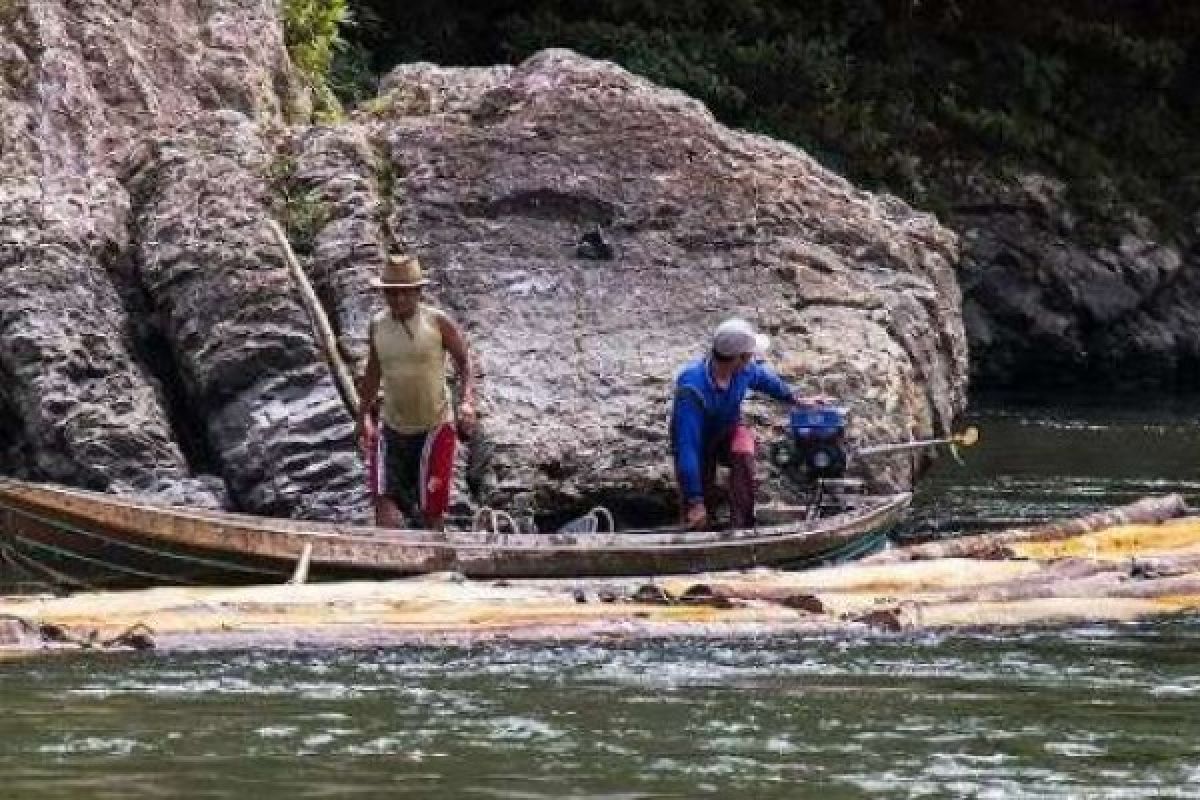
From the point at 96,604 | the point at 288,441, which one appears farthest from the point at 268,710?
the point at 288,441

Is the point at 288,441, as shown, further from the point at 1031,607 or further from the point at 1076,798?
the point at 1076,798

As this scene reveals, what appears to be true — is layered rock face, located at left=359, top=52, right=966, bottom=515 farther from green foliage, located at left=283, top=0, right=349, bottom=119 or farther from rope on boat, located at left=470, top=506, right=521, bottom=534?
green foliage, located at left=283, top=0, right=349, bottom=119

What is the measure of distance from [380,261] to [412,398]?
2592 mm

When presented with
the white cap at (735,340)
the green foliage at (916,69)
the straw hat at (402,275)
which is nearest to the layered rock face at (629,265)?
the white cap at (735,340)

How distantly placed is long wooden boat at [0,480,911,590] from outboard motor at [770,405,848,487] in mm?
1669

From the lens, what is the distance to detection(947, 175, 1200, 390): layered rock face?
91.4 feet

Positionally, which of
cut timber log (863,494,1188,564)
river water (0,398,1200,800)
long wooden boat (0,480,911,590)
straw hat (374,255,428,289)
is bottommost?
river water (0,398,1200,800)

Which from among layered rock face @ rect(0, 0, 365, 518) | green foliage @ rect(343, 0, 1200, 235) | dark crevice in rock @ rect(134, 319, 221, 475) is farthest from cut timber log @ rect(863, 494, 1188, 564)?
green foliage @ rect(343, 0, 1200, 235)

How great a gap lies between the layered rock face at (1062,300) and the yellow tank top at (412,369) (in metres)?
15.1

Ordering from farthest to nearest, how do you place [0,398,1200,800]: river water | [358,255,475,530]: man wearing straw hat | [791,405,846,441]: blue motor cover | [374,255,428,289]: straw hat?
[791,405,846,441]: blue motor cover, [358,255,475,530]: man wearing straw hat, [374,255,428,289]: straw hat, [0,398,1200,800]: river water

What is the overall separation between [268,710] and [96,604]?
6.61ft

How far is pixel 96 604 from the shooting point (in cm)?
1126

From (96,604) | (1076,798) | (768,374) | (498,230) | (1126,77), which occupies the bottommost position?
(1076,798)

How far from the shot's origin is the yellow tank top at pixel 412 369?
1310cm
